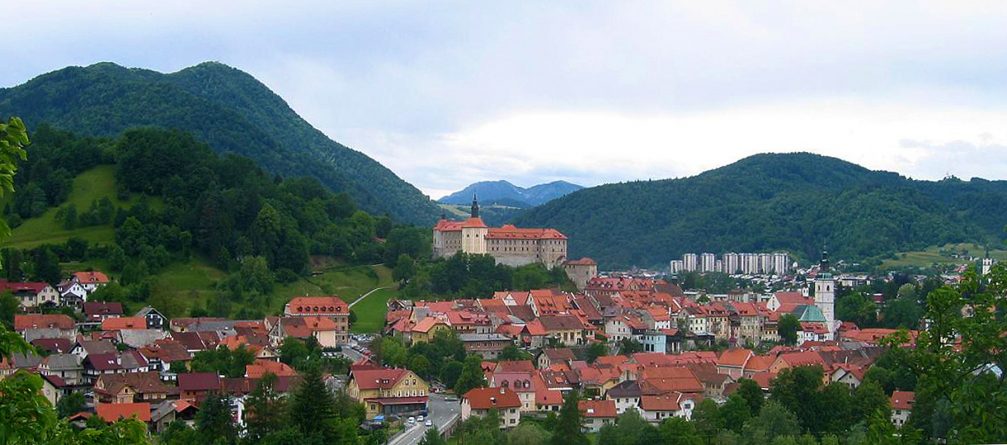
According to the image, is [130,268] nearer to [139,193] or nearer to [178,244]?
[178,244]

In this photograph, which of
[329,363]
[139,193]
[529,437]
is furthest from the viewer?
[139,193]

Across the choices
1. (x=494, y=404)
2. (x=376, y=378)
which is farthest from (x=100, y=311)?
(x=494, y=404)

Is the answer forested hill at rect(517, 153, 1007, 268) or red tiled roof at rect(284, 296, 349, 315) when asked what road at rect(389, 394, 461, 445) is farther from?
forested hill at rect(517, 153, 1007, 268)

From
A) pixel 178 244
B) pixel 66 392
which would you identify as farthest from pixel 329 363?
pixel 178 244

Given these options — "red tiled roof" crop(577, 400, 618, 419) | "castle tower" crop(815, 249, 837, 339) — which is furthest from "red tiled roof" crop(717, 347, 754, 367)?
"castle tower" crop(815, 249, 837, 339)

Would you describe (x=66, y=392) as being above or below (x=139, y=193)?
below

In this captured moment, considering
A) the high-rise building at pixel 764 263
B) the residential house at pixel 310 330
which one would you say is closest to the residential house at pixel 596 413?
the residential house at pixel 310 330

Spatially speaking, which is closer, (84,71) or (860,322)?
(860,322)

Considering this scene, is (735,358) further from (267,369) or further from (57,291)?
(57,291)
